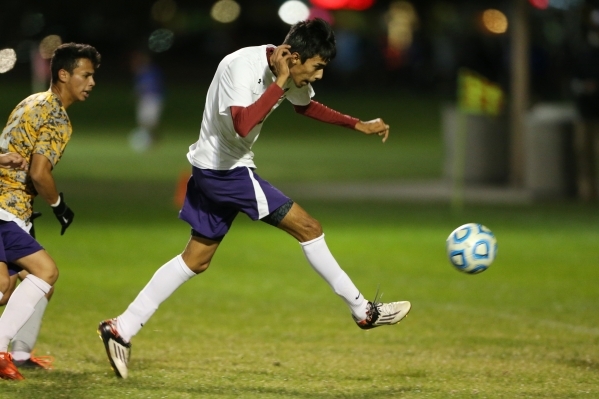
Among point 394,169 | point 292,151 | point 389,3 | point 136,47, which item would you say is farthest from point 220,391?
point 389,3

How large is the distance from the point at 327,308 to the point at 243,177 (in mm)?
3766

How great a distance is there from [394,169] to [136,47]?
3353 centimetres

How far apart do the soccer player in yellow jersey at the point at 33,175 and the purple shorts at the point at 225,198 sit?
34.8 inches

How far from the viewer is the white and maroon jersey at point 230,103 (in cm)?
745

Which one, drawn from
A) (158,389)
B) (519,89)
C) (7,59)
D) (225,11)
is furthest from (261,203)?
(225,11)

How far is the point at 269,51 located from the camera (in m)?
7.65

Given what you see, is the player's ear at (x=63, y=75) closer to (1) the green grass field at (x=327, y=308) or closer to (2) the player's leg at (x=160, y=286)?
(2) the player's leg at (x=160, y=286)

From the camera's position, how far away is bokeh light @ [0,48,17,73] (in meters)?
48.9

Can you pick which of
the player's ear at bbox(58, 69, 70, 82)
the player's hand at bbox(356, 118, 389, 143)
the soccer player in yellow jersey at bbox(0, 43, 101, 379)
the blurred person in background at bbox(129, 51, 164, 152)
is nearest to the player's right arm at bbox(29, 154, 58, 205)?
the soccer player in yellow jersey at bbox(0, 43, 101, 379)

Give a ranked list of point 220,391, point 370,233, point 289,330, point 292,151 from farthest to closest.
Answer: point 292,151
point 370,233
point 289,330
point 220,391

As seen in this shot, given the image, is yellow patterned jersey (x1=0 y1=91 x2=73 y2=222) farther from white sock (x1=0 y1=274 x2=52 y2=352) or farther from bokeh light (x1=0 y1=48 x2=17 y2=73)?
bokeh light (x1=0 y1=48 x2=17 y2=73)

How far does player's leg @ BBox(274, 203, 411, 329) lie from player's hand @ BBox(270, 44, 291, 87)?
3.10ft

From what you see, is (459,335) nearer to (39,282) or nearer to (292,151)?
(39,282)

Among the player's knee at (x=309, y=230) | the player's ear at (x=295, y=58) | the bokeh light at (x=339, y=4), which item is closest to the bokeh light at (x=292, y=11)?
the bokeh light at (x=339, y=4)
